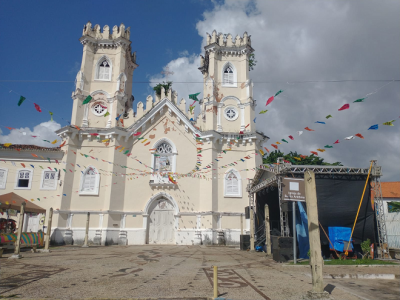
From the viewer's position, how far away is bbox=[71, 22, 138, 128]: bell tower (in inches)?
1001

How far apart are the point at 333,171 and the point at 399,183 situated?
34302mm

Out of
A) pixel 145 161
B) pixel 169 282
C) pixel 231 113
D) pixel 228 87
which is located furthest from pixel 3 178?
pixel 169 282

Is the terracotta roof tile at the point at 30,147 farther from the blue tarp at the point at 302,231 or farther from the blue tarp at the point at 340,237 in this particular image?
the blue tarp at the point at 340,237

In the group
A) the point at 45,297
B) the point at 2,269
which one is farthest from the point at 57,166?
the point at 45,297

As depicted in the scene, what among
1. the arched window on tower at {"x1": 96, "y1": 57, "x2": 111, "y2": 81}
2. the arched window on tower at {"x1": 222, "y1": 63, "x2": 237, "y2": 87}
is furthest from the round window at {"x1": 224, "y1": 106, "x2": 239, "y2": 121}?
the arched window on tower at {"x1": 96, "y1": 57, "x2": 111, "y2": 81}

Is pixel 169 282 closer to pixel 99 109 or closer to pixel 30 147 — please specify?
pixel 99 109

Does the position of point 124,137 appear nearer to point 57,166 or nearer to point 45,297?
point 57,166

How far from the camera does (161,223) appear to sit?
24281 mm

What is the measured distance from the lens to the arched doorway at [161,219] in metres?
24.0

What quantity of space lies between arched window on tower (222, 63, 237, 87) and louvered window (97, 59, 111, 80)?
10.1 meters

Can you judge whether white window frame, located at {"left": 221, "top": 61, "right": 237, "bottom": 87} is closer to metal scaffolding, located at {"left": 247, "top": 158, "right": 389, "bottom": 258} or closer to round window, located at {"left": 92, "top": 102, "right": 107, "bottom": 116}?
round window, located at {"left": 92, "top": 102, "right": 107, "bottom": 116}

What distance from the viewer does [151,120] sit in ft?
85.0

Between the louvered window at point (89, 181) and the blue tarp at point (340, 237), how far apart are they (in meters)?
17.2

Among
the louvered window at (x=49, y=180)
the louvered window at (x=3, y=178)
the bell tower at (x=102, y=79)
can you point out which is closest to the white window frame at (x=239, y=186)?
the bell tower at (x=102, y=79)
